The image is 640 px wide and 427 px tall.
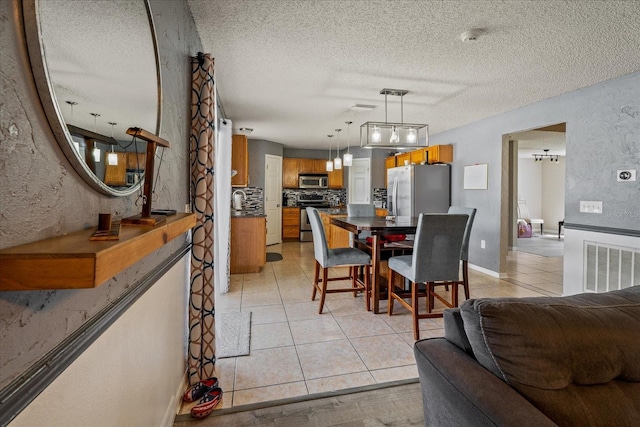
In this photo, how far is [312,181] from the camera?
7.80 m

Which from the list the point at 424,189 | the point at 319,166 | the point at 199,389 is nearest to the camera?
the point at 199,389

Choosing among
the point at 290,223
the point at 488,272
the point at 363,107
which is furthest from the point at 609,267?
the point at 290,223

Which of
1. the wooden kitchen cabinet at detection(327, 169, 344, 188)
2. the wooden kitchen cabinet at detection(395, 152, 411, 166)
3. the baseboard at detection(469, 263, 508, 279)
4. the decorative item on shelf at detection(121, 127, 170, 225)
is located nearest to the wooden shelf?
the decorative item on shelf at detection(121, 127, 170, 225)

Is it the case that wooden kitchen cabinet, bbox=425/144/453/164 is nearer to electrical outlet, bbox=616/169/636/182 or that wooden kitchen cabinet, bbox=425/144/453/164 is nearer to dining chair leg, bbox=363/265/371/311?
electrical outlet, bbox=616/169/636/182

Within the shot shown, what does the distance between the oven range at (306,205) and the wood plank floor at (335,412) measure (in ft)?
18.8

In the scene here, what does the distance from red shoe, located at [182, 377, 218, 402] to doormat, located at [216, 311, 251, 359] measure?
1.34 ft

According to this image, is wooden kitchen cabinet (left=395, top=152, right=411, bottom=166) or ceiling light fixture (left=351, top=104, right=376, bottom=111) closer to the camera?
ceiling light fixture (left=351, top=104, right=376, bottom=111)

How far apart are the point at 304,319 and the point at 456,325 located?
206 cm

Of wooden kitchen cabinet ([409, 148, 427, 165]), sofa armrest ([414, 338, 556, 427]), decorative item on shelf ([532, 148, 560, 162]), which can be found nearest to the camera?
sofa armrest ([414, 338, 556, 427])

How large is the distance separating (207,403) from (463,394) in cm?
140

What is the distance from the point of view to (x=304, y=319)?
9.68ft

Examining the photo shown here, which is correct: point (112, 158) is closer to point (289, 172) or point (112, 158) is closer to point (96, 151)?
point (96, 151)

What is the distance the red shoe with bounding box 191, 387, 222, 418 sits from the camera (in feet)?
5.46

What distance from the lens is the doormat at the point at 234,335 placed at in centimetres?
236
